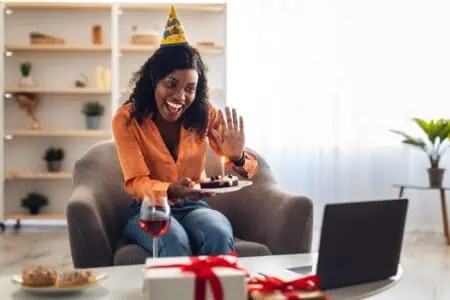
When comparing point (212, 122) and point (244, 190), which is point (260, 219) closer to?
point (244, 190)

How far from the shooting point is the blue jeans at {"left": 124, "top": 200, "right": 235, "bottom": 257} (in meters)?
2.29

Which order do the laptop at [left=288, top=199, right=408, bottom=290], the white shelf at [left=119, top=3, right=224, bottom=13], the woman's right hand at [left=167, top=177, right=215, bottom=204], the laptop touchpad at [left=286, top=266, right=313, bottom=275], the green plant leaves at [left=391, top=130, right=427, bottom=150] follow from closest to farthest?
the laptop at [left=288, top=199, right=408, bottom=290] → the laptop touchpad at [left=286, top=266, right=313, bottom=275] → the woman's right hand at [left=167, top=177, right=215, bottom=204] → the green plant leaves at [left=391, top=130, right=427, bottom=150] → the white shelf at [left=119, top=3, right=224, bottom=13]

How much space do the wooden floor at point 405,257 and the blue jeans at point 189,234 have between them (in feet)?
4.01

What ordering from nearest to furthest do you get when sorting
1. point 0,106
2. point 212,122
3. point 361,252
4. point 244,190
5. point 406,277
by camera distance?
point 361,252 → point 212,122 → point 244,190 → point 406,277 → point 0,106

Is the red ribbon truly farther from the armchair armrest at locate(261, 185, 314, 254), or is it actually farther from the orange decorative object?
the orange decorative object

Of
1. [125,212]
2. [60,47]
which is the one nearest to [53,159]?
[60,47]

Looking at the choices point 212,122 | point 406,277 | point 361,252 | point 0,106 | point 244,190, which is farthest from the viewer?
point 0,106

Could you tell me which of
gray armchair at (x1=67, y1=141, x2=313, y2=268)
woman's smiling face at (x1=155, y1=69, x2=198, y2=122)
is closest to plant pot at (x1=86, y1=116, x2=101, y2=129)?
gray armchair at (x1=67, y1=141, x2=313, y2=268)

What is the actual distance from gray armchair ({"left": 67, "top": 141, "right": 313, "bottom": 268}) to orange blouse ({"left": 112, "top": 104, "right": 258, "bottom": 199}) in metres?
0.18

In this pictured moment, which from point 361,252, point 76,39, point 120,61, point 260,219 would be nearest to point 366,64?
point 120,61

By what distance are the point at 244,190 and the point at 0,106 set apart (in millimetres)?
3439

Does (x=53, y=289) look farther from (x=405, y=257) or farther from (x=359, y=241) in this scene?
(x=405, y=257)

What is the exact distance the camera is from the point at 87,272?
1763mm

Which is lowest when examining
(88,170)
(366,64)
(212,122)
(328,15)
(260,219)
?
(260,219)
